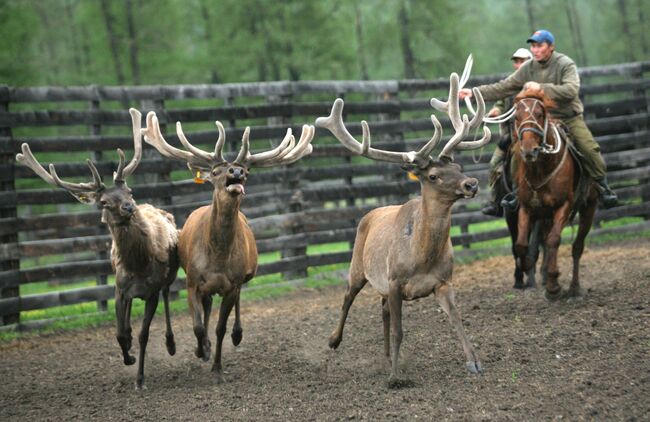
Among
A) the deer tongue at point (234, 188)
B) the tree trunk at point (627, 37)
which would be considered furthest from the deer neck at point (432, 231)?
the tree trunk at point (627, 37)

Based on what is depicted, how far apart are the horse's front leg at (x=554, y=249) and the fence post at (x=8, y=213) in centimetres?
650

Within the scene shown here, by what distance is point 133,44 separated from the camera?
2612 cm

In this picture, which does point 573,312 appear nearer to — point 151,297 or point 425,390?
point 425,390

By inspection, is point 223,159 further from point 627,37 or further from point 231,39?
point 627,37

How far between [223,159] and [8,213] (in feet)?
14.3

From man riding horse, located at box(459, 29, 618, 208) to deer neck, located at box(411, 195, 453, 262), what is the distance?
3010mm

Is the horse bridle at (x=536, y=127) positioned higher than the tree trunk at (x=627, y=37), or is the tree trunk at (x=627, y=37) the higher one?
the tree trunk at (x=627, y=37)

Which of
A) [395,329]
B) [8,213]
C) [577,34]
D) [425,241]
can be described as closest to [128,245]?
[395,329]

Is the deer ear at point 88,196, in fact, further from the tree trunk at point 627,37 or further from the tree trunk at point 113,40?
the tree trunk at point 627,37

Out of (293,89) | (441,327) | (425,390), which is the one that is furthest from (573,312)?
(293,89)

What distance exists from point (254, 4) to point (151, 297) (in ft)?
68.7

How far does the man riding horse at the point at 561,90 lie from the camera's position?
10.4 metres

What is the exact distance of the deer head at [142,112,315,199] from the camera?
7.85 meters

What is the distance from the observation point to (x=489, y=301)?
34.5ft
